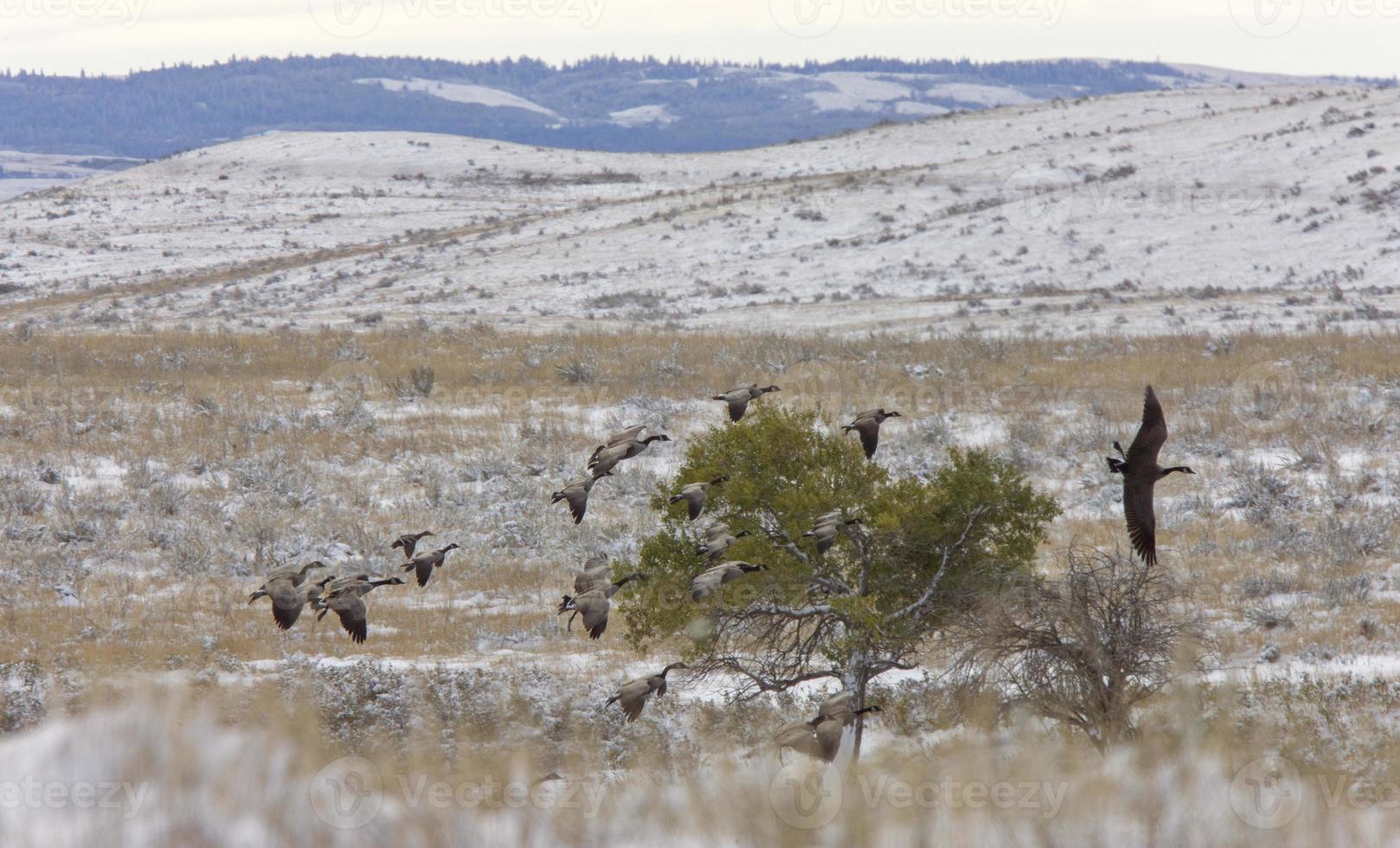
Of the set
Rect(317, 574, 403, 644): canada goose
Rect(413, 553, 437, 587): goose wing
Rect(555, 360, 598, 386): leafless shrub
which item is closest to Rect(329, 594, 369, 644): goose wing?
Rect(317, 574, 403, 644): canada goose

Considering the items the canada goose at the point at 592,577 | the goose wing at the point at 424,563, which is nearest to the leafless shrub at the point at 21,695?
the goose wing at the point at 424,563

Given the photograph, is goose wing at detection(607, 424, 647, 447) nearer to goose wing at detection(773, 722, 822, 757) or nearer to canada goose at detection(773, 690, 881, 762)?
canada goose at detection(773, 690, 881, 762)

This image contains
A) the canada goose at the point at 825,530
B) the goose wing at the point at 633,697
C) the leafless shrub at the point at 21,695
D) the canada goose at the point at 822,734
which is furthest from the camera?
the leafless shrub at the point at 21,695

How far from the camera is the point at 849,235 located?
39.6 metres

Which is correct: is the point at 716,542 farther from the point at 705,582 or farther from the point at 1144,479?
the point at 1144,479

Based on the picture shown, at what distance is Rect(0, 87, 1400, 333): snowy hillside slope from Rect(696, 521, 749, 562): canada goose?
65.4 feet

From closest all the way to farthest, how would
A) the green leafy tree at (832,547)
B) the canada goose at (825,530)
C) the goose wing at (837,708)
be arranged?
the goose wing at (837,708), the canada goose at (825,530), the green leafy tree at (832,547)

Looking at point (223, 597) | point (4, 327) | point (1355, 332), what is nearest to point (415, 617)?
point (223, 597)

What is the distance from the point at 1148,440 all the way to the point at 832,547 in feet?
6.68

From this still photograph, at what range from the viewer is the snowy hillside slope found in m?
29.5

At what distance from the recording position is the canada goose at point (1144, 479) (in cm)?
483

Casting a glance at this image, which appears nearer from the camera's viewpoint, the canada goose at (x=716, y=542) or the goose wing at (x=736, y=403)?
the canada goose at (x=716, y=542)

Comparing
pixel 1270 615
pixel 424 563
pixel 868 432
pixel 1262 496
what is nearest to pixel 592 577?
pixel 424 563

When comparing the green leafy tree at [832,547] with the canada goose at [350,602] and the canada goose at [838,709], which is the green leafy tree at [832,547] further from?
the canada goose at [838,709]
